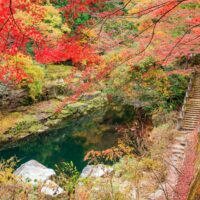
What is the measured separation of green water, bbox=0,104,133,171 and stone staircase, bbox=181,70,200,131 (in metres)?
3.66

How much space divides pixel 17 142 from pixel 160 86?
8.73 meters

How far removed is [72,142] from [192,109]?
653 cm

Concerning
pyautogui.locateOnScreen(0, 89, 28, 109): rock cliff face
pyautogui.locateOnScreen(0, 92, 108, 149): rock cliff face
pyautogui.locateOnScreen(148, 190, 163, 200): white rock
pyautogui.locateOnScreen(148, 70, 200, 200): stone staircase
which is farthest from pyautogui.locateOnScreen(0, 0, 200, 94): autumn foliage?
pyautogui.locateOnScreen(148, 190, 163, 200): white rock

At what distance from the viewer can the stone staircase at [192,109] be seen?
13.3 meters

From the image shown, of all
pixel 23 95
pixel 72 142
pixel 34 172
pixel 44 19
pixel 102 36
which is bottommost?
pixel 72 142

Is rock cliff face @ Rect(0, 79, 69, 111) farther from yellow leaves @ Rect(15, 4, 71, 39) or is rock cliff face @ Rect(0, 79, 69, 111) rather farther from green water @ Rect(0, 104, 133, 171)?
yellow leaves @ Rect(15, 4, 71, 39)

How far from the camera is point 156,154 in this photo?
8852 millimetres

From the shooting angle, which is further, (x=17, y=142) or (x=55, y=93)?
Result: (x=55, y=93)

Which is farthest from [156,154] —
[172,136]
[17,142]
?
[17,142]

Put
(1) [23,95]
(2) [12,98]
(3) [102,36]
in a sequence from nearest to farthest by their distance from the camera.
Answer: (2) [12,98]
(1) [23,95]
(3) [102,36]

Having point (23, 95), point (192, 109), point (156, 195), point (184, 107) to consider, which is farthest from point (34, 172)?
point (23, 95)

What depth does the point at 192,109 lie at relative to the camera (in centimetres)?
1420

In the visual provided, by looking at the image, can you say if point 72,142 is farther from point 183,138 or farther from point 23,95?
point 183,138

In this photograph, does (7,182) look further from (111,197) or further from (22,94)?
(22,94)
